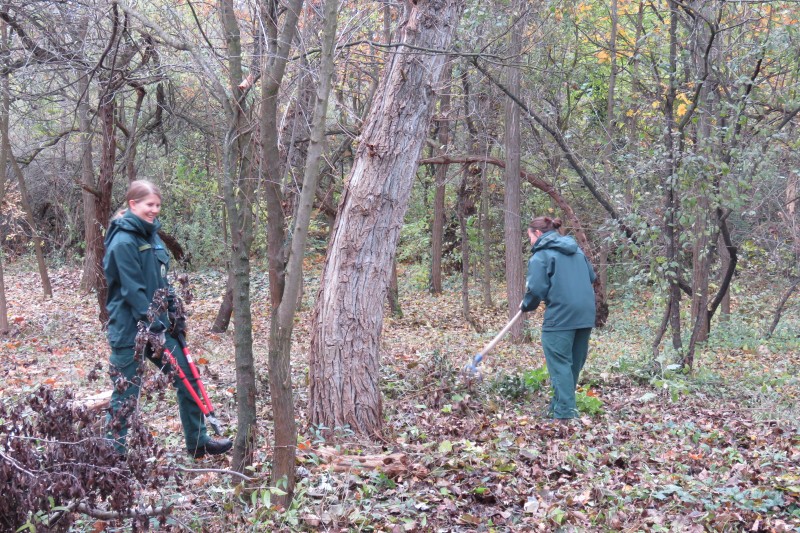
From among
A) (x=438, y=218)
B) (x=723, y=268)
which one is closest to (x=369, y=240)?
(x=723, y=268)

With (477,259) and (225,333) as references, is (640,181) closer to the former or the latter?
(225,333)

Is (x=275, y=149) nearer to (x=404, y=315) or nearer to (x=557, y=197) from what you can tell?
(x=557, y=197)

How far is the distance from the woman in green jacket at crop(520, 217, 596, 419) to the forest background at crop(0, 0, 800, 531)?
394 millimetres

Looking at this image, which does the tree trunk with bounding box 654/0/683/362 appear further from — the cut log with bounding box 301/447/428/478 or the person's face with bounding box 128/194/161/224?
the person's face with bounding box 128/194/161/224

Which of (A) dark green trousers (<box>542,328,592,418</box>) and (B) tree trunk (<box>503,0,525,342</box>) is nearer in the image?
(A) dark green trousers (<box>542,328,592,418</box>)

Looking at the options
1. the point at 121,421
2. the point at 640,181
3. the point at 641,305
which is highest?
the point at 640,181

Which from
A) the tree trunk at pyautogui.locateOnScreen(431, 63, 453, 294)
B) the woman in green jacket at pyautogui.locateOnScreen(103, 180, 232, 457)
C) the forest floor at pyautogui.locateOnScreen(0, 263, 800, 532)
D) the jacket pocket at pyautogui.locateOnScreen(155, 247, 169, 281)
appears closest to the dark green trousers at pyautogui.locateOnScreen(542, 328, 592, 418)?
the forest floor at pyautogui.locateOnScreen(0, 263, 800, 532)

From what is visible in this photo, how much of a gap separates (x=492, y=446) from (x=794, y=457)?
6.53ft

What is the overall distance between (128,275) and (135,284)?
0.25 feet

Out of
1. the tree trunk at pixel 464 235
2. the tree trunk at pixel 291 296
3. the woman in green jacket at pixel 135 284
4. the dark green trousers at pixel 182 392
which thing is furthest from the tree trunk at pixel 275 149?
the tree trunk at pixel 464 235

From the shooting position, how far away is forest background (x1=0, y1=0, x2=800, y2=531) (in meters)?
3.82

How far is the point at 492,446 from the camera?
5.19 metres

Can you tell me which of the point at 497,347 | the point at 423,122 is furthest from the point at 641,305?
the point at 423,122

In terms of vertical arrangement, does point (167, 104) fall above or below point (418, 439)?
above
